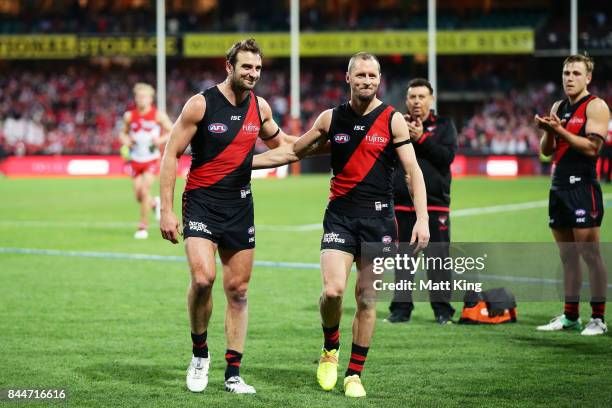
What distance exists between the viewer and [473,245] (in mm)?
8281

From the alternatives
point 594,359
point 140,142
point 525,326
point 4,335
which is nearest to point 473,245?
point 594,359

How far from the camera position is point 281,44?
1850 inches

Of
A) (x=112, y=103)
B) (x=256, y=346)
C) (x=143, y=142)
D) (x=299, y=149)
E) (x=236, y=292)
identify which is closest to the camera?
(x=236, y=292)

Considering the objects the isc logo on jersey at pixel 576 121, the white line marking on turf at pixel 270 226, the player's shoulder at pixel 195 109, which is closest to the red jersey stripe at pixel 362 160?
the player's shoulder at pixel 195 109

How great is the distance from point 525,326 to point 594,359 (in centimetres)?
164

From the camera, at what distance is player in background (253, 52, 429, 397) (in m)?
7.24

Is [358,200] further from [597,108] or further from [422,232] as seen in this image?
[597,108]

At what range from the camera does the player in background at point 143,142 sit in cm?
1817

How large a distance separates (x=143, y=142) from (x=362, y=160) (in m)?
11.6

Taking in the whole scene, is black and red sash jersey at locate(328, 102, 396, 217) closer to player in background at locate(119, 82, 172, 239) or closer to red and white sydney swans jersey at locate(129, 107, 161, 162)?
player in background at locate(119, 82, 172, 239)

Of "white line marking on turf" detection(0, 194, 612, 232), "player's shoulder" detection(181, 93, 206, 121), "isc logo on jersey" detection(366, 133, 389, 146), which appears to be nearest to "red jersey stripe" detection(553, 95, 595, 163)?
"isc logo on jersey" detection(366, 133, 389, 146)

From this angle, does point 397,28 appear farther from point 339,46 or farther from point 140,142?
point 140,142

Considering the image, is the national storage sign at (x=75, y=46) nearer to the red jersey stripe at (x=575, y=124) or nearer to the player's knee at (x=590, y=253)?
the red jersey stripe at (x=575, y=124)

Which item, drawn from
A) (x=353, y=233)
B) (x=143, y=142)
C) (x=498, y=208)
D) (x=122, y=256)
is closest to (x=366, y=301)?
(x=353, y=233)
